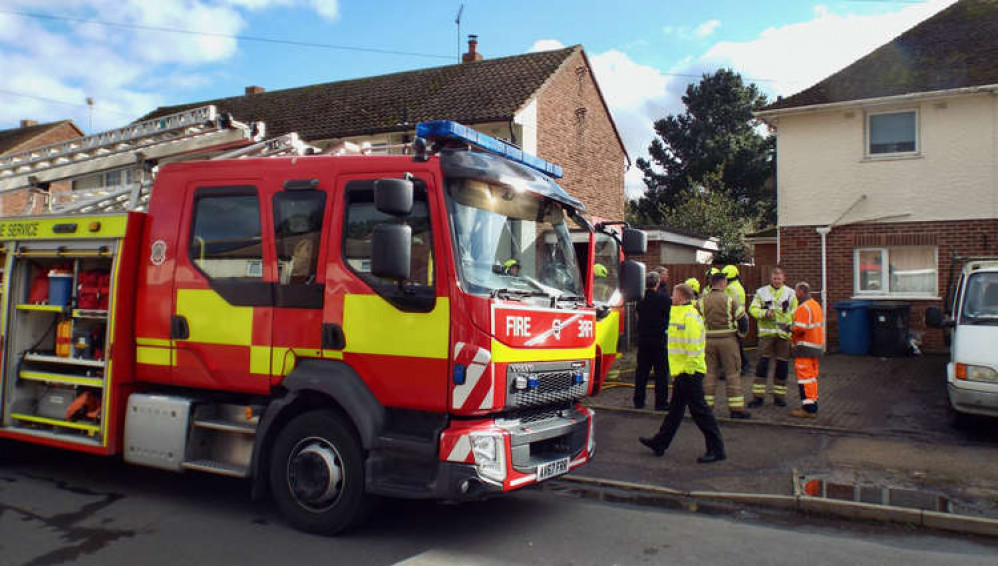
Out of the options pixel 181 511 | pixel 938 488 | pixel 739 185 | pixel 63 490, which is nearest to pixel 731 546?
pixel 938 488

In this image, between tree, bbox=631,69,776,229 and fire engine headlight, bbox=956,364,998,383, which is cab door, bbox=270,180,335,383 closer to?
fire engine headlight, bbox=956,364,998,383

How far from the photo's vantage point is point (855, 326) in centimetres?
1428

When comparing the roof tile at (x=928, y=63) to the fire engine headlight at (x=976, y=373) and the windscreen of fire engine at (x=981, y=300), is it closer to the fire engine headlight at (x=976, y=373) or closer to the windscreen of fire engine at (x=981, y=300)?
the windscreen of fire engine at (x=981, y=300)

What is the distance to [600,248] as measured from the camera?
21.3 ft

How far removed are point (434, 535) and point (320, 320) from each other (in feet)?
5.58

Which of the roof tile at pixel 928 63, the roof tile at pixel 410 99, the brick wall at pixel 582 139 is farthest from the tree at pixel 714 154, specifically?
the roof tile at pixel 928 63

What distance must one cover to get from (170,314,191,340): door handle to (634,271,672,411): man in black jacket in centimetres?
591

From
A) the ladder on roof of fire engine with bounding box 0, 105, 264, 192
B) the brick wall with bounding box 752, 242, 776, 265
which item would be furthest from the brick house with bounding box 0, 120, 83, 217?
the ladder on roof of fire engine with bounding box 0, 105, 264, 192

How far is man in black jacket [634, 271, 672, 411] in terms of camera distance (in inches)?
386

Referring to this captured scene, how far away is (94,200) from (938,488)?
798 cm

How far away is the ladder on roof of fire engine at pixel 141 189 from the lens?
253 inches

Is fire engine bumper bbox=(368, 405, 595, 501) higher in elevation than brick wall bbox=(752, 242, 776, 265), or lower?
lower

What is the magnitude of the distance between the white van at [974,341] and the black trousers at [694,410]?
270 cm

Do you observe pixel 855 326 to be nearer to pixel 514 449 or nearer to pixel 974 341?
pixel 974 341
